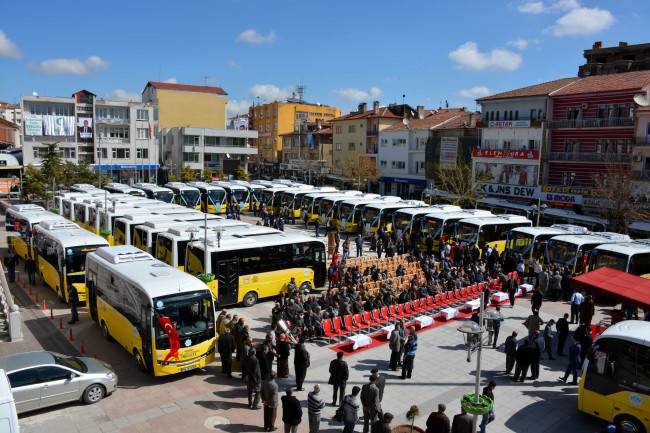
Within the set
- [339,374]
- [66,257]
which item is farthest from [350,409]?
[66,257]

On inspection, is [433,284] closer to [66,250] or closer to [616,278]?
[616,278]

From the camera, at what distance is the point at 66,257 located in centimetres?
2038

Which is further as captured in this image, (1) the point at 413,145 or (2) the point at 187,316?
(1) the point at 413,145

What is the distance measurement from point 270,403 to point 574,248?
19.7 metres

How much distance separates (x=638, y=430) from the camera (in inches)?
449

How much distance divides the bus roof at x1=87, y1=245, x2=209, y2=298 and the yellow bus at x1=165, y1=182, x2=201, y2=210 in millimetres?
27560

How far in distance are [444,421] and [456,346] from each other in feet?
23.6

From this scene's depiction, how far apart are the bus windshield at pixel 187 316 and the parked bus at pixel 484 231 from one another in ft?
64.4

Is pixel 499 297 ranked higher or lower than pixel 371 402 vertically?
lower

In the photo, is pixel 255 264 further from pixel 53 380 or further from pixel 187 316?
pixel 53 380

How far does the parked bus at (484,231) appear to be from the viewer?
1208 inches

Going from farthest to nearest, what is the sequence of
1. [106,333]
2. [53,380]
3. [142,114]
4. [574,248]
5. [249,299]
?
[142,114] → [574,248] → [249,299] → [106,333] → [53,380]

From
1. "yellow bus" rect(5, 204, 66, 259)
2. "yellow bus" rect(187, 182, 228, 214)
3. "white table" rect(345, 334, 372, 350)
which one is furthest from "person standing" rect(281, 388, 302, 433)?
"yellow bus" rect(187, 182, 228, 214)

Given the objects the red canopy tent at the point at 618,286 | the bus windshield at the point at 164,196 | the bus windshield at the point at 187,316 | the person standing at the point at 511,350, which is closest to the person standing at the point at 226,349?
the bus windshield at the point at 187,316
